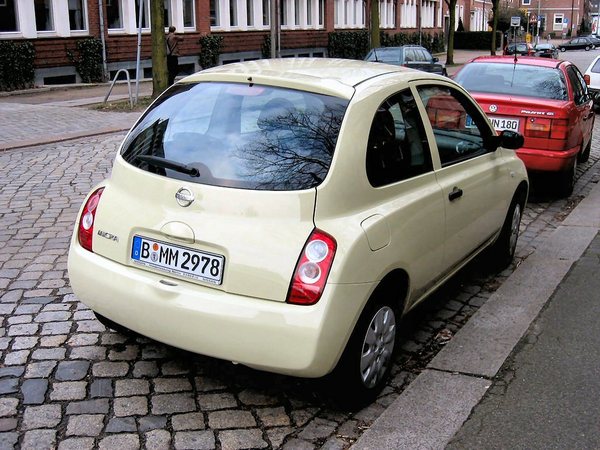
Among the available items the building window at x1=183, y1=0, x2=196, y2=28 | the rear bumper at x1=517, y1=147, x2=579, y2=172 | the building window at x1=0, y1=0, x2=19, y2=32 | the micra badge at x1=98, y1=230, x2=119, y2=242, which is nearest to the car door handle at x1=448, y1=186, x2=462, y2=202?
the micra badge at x1=98, y1=230, x2=119, y2=242

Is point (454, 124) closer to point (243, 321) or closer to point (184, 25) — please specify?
point (243, 321)

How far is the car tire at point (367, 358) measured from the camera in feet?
11.8

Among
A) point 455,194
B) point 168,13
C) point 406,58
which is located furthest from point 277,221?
point 168,13

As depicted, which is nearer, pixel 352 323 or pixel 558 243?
pixel 352 323

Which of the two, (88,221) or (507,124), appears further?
(507,124)

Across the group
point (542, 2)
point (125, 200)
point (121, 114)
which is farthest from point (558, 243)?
point (542, 2)

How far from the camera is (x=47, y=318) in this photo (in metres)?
4.79

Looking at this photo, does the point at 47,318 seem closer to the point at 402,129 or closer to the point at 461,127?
the point at 402,129

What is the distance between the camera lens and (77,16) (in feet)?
88.4

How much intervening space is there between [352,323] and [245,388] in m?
0.84

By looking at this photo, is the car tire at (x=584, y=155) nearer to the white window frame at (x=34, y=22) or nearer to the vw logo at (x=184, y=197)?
the vw logo at (x=184, y=197)

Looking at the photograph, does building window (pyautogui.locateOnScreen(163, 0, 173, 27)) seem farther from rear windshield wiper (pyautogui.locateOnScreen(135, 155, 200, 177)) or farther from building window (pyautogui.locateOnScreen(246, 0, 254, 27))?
rear windshield wiper (pyautogui.locateOnScreen(135, 155, 200, 177))

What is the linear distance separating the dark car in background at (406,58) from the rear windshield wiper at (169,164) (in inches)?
768

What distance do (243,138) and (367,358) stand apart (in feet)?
4.15
